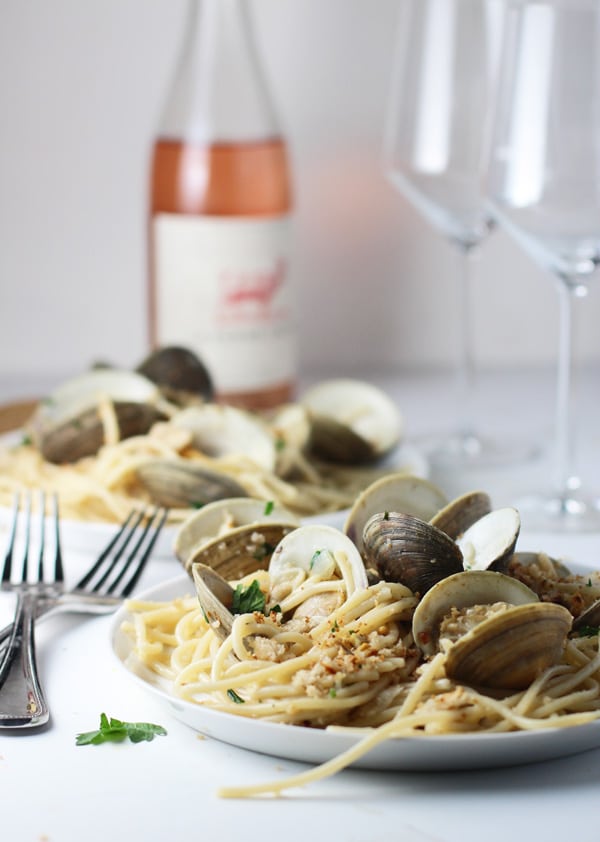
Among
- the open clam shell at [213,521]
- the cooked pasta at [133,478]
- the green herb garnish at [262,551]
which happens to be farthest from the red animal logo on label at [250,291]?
the green herb garnish at [262,551]

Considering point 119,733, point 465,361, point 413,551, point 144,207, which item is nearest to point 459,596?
point 413,551

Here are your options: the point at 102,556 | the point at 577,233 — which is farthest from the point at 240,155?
the point at 102,556

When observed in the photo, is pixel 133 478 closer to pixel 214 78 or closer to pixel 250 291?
pixel 250 291

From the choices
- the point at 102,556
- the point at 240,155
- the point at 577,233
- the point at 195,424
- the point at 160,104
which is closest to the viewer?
the point at 102,556

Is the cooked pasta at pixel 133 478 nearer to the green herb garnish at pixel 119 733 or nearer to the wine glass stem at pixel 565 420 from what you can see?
the wine glass stem at pixel 565 420

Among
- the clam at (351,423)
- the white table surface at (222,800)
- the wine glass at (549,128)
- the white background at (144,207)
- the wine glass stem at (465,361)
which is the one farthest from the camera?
the white background at (144,207)

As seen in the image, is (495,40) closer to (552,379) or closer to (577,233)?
(577,233)

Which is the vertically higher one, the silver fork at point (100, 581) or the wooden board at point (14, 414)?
the silver fork at point (100, 581)

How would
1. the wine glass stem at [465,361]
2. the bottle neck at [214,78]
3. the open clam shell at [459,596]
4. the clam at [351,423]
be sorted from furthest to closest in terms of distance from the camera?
1. the bottle neck at [214,78]
2. the wine glass stem at [465,361]
3. the clam at [351,423]
4. the open clam shell at [459,596]
